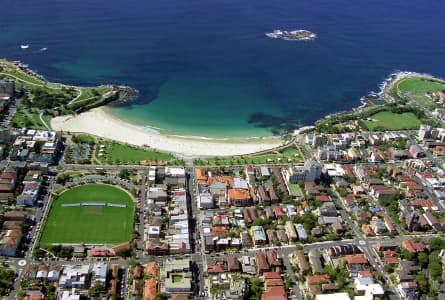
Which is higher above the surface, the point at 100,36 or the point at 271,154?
the point at 100,36

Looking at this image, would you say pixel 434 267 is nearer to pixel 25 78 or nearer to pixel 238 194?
pixel 238 194

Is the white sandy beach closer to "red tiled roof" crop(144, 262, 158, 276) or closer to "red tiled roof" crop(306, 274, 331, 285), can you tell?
"red tiled roof" crop(144, 262, 158, 276)

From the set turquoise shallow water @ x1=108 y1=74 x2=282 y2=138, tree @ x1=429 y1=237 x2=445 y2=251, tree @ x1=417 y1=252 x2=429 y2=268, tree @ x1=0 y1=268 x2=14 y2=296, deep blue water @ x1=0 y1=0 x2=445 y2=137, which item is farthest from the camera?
deep blue water @ x1=0 y1=0 x2=445 y2=137

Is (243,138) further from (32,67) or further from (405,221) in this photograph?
(32,67)

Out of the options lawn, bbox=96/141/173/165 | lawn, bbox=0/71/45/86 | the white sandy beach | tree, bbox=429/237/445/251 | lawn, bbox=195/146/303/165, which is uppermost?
lawn, bbox=0/71/45/86

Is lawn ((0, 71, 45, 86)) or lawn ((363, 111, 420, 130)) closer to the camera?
lawn ((363, 111, 420, 130))

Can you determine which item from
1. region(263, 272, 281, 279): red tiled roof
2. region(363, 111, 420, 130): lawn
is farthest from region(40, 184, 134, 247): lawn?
region(363, 111, 420, 130): lawn

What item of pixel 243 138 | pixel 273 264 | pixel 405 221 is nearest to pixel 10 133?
pixel 243 138
